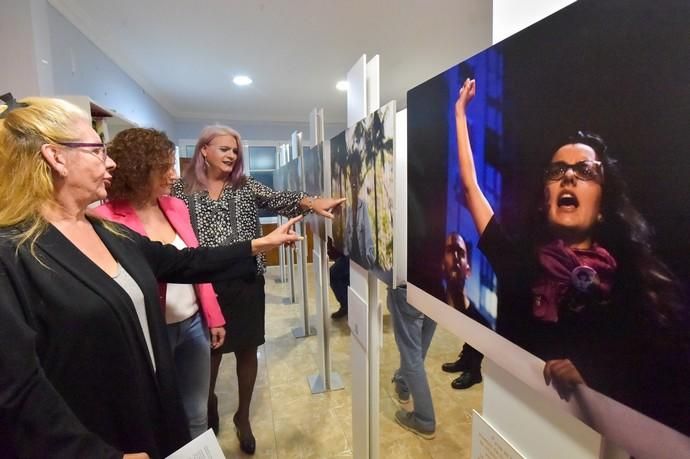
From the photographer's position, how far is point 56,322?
2.38ft

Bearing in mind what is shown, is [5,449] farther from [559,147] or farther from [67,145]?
[559,147]

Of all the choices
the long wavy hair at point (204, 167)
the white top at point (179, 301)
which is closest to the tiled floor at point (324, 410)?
the white top at point (179, 301)

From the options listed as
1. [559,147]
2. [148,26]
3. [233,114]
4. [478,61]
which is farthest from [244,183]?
[233,114]

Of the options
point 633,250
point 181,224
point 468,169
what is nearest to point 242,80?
point 181,224

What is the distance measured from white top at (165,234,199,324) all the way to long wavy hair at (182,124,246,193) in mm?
360

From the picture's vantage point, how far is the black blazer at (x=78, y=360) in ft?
2.12

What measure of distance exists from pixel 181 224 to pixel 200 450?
2.77ft

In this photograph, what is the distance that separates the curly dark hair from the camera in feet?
4.09

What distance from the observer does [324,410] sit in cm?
220

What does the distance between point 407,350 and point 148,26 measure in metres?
Answer: 2.85

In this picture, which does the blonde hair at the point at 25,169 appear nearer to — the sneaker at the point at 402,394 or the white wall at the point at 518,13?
the white wall at the point at 518,13

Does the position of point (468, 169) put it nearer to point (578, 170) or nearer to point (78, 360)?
point (578, 170)

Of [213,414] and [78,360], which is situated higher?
[78,360]

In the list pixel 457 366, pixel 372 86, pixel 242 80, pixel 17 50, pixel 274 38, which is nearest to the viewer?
pixel 372 86
